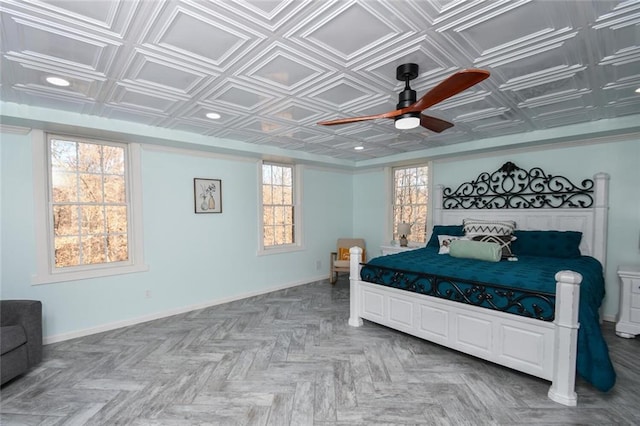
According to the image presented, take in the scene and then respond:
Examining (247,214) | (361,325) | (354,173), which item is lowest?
(361,325)

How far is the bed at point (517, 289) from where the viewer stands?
2.12 meters

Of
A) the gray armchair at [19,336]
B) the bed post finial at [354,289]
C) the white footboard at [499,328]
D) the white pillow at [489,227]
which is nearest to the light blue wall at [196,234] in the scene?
the gray armchair at [19,336]

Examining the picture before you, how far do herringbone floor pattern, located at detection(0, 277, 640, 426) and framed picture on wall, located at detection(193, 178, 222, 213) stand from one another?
174cm

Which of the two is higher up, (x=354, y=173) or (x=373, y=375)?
(x=354, y=173)

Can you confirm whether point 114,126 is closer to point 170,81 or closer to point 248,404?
point 170,81

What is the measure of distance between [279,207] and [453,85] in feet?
13.1

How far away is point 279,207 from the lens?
5355 millimetres

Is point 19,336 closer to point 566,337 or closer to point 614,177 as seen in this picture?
point 566,337

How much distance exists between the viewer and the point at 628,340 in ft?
10.2

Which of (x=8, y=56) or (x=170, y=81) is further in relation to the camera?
(x=170, y=81)

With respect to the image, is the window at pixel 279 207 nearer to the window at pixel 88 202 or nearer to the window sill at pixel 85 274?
the window sill at pixel 85 274

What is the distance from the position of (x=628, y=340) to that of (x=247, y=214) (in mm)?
5019

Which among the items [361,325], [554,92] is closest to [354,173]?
[361,325]

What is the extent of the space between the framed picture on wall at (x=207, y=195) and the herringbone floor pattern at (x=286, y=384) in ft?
5.70
